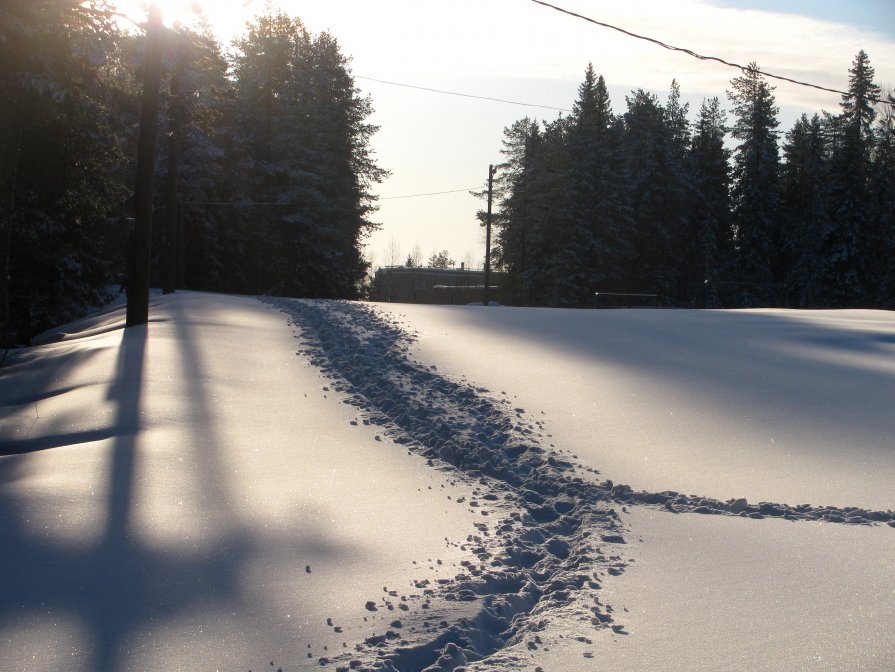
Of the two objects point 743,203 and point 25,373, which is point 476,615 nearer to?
point 25,373

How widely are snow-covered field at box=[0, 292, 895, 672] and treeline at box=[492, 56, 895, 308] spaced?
37.8 meters

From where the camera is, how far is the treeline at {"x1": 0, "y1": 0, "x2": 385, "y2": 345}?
52.7 ft

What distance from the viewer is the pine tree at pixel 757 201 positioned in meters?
53.0

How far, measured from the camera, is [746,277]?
53.2 meters

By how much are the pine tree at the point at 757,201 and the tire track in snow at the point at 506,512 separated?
152 feet

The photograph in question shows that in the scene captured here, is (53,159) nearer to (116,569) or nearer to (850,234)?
(116,569)

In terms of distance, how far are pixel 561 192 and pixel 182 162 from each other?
22313mm

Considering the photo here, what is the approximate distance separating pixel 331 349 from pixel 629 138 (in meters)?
46.9

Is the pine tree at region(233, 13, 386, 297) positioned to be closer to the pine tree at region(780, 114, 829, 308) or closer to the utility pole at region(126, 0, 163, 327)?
the utility pole at region(126, 0, 163, 327)

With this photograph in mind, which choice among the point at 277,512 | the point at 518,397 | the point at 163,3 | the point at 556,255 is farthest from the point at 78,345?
the point at 556,255

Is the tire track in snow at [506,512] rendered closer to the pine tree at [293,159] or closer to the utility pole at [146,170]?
the utility pole at [146,170]

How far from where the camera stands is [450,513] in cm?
585

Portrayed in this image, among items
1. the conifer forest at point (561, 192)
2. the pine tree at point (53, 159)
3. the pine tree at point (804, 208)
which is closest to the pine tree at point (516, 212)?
the conifer forest at point (561, 192)

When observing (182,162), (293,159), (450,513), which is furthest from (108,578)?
(293,159)
